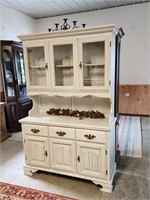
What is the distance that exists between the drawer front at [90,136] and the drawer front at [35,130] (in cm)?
45

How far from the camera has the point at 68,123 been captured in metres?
2.17

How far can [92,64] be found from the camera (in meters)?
2.19

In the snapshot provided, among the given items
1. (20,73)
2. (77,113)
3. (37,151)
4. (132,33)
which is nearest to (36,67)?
(77,113)

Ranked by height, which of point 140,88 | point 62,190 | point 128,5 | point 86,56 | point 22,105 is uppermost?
point 128,5

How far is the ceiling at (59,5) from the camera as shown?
407 cm

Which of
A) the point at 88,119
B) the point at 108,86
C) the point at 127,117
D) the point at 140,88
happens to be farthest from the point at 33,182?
the point at 140,88

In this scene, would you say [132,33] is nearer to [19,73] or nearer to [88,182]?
[19,73]

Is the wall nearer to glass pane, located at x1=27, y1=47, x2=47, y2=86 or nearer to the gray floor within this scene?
glass pane, located at x1=27, y1=47, x2=47, y2=86

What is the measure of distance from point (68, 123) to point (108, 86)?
656 mm

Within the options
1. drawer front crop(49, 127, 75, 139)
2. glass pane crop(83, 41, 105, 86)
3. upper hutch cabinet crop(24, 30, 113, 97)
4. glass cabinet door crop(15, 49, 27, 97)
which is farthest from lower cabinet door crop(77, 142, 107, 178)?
glass cabinet door crop(15, 49, 27, 97)

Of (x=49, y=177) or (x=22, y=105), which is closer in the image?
(x=49, y=177)

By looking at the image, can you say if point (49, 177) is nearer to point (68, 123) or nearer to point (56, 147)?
point (56, 147)

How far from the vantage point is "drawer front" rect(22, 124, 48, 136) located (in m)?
2.28

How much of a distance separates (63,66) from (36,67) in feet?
1.30
